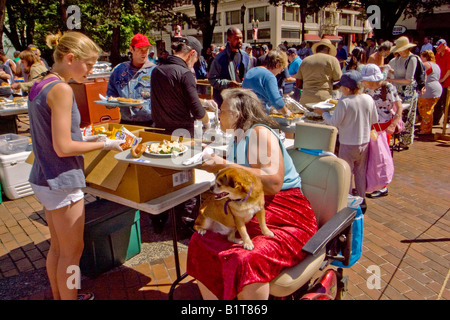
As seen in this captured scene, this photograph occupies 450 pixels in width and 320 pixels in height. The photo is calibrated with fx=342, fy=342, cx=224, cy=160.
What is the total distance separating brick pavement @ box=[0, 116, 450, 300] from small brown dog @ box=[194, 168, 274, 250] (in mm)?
918

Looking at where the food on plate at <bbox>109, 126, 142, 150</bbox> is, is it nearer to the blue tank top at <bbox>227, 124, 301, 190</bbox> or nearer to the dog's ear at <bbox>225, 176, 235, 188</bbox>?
the blue tank top at <bbox>227, 124, 301, 190</bbox>

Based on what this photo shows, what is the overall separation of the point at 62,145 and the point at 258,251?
126cm

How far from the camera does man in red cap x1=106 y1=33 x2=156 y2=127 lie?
3891mm

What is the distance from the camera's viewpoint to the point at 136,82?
3.89 m

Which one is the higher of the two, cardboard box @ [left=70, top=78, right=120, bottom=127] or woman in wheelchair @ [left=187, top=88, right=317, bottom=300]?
cardboard box @ [left=70, top=78, right=120, bottom=127]

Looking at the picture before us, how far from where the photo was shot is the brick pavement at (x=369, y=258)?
2.80 metres

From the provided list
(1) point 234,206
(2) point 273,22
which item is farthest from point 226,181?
(2) point 273,22

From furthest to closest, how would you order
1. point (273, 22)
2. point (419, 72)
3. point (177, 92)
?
1. point (273, 22)
2. point (419, 72)
3. point (177, 92)

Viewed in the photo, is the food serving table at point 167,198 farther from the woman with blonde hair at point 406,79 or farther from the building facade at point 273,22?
the building facade at point 273,22

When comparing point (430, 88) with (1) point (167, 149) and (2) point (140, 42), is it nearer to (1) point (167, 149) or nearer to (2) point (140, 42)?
(2) point (140, 42)

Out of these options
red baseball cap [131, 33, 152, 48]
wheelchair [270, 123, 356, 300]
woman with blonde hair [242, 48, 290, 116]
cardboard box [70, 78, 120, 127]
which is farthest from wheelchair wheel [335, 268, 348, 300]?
cardboard box [70, 78, 120, 127]
